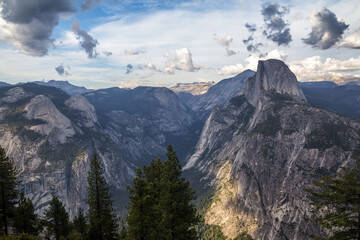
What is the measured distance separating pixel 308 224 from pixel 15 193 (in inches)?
8649

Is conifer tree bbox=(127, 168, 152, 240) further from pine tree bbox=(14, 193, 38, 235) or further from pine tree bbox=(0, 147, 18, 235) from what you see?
pine tree bbox=(14, 193, 38, 235)

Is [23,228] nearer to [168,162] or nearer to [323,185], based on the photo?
[168,162]

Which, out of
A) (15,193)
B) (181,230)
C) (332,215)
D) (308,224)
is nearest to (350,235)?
(332,215)

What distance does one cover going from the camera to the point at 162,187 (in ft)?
109

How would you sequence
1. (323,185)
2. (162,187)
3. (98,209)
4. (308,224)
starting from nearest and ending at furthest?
(323,185), (162,187), (98,209), (308,224)

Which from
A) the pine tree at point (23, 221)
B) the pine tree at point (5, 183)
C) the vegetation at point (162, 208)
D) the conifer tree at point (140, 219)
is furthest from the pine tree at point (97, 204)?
the pine tree at point (23, 221)

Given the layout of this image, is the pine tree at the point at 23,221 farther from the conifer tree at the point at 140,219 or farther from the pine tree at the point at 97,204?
the conifer tree at the point at 140,219

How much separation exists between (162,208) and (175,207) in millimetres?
1775

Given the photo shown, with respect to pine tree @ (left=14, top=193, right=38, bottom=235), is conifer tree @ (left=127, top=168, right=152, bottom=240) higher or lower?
higher

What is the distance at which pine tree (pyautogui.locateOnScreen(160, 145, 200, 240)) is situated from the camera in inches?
1238

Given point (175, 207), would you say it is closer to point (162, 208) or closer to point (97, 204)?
point (162, 208)

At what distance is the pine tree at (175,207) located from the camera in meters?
31.4

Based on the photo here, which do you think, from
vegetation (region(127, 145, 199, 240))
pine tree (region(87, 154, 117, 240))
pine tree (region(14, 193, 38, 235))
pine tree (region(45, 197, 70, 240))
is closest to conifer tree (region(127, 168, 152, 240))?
vegetation (region(127, 145, 199, 240))

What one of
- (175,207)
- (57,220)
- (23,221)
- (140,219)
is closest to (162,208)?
(175,207)
